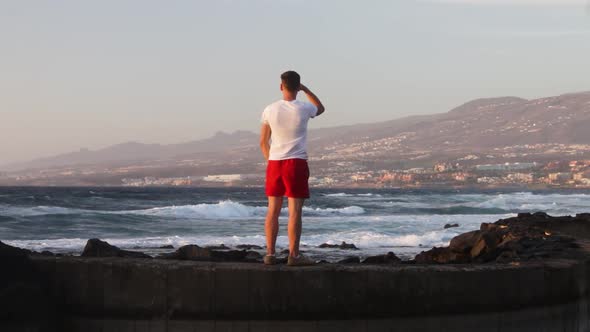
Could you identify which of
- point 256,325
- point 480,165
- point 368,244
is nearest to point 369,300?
point 256,325

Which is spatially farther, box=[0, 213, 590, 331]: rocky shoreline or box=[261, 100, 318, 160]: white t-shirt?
box=[261, 100, 318, 160]: white t-shirt

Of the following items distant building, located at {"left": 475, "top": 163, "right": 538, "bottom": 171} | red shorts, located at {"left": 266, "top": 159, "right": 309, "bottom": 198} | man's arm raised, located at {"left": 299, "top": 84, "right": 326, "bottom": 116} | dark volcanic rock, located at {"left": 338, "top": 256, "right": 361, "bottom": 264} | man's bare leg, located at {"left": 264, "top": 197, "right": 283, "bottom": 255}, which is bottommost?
dark volcanic rock, located at {"left": 338, "top": 256, "right": 361, "bottom": 264}

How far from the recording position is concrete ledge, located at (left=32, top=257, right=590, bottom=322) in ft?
17.9

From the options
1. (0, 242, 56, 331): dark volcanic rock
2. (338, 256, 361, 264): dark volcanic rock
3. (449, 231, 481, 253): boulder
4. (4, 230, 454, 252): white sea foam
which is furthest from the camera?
(4, 230, 454, 252): white sea foam

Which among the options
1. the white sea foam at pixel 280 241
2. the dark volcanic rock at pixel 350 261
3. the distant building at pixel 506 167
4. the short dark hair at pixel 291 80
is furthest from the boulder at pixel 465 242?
the distant building at pixel 506 167

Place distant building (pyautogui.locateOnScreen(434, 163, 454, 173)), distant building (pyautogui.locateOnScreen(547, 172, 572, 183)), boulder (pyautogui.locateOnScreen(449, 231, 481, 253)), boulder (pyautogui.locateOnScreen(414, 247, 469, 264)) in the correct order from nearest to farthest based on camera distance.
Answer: boulder (pyautogui.locateOnScreen(414, 247, 469, 264)), boulder (pyautogui.locateOnScreen(449, 231, 481, 253)), distant building (pyautogui.locateOnScreen(547, 172, 572, 183)), distant building (pyautogui.locateOnScreen(434, 163, 454, 173))

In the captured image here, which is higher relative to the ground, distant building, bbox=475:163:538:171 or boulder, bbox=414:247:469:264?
distant building, bbox=475:163:538:171

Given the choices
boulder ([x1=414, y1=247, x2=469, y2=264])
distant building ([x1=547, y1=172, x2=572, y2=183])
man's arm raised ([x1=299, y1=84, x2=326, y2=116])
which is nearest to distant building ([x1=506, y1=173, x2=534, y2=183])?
distant building ([x1=547, y1=172, x2=572, y2=183])

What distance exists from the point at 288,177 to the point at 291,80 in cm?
64

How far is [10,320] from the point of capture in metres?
5.27

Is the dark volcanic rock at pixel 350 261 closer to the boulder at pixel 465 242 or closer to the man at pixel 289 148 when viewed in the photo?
the man at pixel 289 148

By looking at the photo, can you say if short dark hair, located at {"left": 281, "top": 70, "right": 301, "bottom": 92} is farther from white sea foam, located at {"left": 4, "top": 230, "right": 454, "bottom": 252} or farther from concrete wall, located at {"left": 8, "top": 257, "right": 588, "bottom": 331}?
white sea foam, located at {"left": 4, "top": 230, "right": 454, "bottom": 252}

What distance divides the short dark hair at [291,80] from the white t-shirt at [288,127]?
99 millimetres

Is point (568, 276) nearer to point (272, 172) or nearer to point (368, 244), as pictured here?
point (272, 172)
